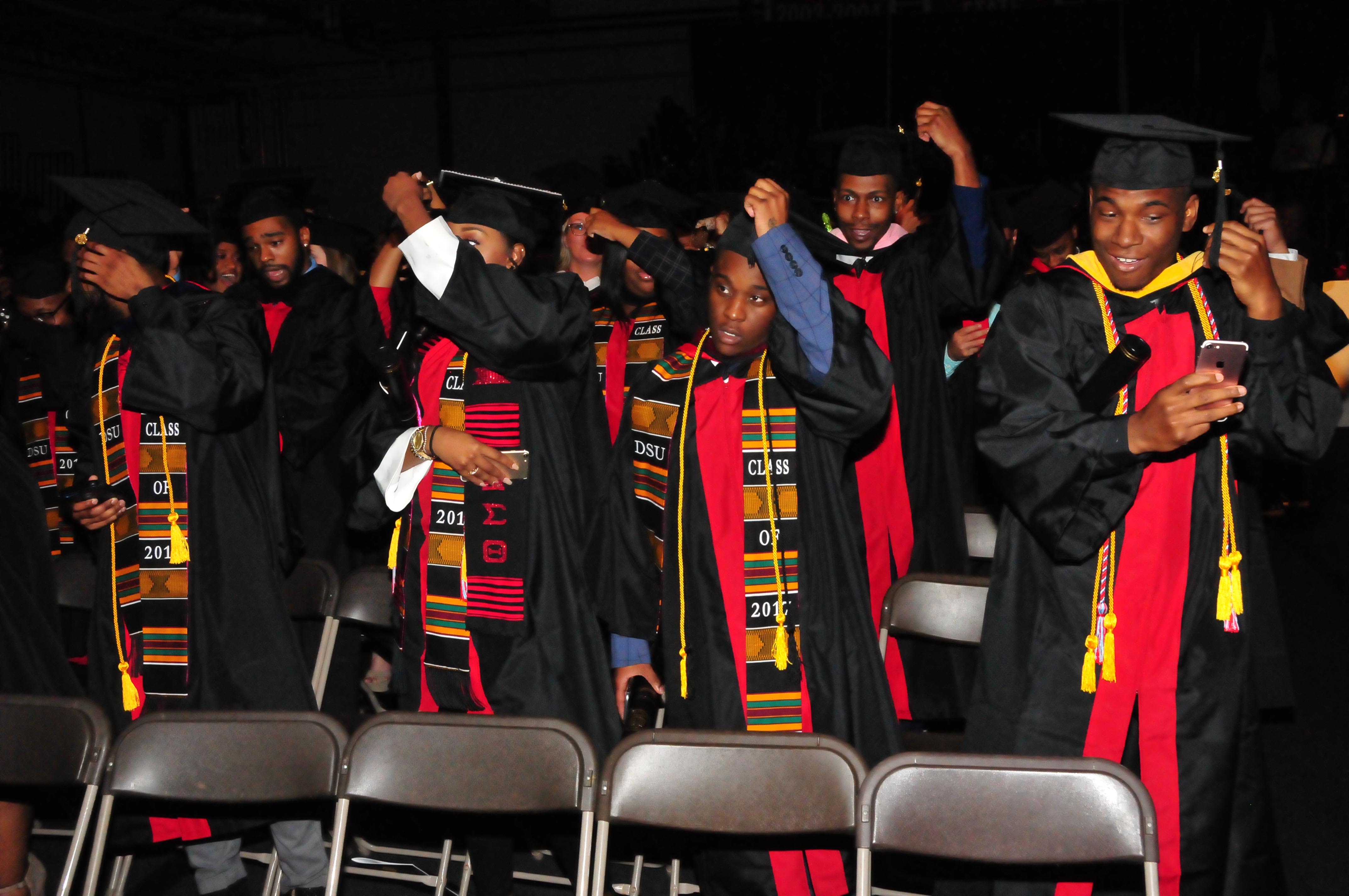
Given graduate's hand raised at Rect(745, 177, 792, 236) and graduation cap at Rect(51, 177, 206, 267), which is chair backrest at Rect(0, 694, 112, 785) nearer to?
graduation cap at Rect(51, 177, 206, 267)

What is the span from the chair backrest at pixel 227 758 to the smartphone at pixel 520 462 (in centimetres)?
72

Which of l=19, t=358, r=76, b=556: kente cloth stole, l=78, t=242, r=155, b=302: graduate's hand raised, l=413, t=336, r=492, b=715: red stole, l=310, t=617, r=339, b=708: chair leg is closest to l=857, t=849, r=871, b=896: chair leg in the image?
l=413, t=336, r=492, b=715: red stole

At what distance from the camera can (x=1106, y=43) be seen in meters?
11.3

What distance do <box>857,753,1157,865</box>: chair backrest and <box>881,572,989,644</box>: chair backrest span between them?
41.1 inches

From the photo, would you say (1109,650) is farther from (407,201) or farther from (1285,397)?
(407,201)

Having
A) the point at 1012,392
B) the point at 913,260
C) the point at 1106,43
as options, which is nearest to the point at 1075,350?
the point at 1012,392

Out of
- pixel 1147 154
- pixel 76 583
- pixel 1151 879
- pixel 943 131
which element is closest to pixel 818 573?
pixel 1151 879

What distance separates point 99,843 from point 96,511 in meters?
1.02

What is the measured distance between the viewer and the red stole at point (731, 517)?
258 centimetres

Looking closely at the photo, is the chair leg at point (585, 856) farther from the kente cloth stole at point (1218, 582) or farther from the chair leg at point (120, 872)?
the chair leg at point (120, 872)

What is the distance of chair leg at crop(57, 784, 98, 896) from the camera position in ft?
7.37

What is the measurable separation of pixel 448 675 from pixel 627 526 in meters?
0.60

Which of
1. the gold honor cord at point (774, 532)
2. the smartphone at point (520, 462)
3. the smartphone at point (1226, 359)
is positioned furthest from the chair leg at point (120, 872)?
the smartphone at point (1226, 359)

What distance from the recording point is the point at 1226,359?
2.09m
